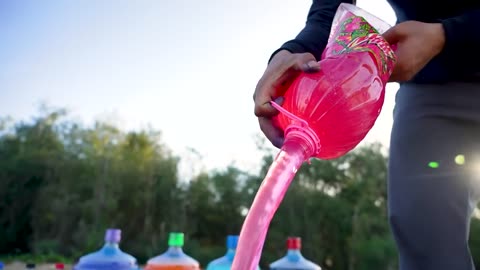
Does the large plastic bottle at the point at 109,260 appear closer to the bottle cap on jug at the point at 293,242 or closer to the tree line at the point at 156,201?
the bottle cap on jug at the point at 293,242

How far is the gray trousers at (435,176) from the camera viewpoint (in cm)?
61

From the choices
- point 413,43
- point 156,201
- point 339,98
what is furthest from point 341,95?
point 156,201

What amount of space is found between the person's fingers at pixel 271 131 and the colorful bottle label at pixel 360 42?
11 centimetres

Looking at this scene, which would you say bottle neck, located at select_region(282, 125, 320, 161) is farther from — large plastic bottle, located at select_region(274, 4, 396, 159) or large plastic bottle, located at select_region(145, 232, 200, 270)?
large plastic bottle, located at select_region(145, 232, 200, 270)

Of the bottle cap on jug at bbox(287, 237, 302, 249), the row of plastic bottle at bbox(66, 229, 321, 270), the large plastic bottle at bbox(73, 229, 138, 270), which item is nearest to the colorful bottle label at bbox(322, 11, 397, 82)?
the row of plastic bottle at bbox(66, 229, 321, 270)

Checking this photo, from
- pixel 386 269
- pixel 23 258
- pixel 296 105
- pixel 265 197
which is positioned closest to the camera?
pixel 265 197

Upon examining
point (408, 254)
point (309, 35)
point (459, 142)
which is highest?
point (309, 35)

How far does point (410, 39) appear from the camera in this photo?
1.78 ft

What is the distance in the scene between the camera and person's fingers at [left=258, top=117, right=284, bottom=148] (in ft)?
1.85

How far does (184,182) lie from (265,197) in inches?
433

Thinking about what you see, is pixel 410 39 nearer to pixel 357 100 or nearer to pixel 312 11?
pixel 357 100

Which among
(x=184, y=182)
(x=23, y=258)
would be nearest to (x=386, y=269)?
(x=184, y=182)

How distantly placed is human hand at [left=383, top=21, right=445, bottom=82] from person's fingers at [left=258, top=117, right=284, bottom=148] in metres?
0.15

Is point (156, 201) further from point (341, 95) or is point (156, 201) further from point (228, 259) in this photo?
point (341, 95)
